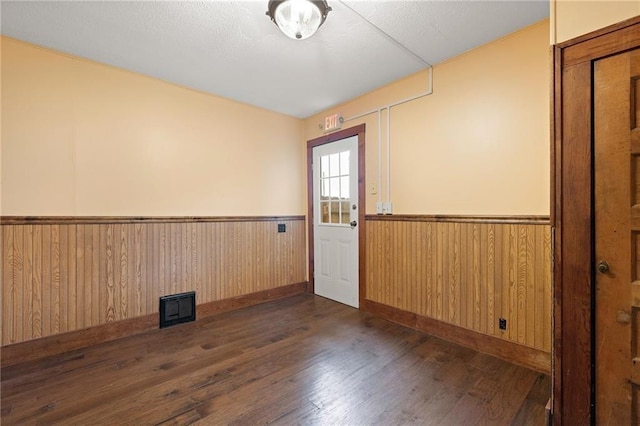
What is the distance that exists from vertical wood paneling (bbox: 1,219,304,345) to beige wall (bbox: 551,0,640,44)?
227 centimetres

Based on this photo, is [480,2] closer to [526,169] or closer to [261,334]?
[526,169]

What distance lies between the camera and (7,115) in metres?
2.20

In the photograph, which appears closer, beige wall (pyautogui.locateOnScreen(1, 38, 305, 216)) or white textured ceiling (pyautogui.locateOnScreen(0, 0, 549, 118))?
white textured ceiling (pyautogui.locateOnScreen(0, 0, 549, 118))

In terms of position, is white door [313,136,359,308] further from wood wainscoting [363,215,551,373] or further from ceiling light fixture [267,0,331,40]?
ceiling light fixture [267,0,331,40]

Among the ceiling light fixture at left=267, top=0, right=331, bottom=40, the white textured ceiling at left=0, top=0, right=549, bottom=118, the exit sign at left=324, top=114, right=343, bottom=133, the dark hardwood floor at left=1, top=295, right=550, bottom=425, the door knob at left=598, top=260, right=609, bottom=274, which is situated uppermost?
the white textured ceiling at left=0, top=0, right=549, bottom=118

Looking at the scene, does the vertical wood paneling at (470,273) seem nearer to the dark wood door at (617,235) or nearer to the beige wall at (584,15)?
the dark wood door at (617,235)

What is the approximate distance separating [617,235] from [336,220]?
2733 millimetres

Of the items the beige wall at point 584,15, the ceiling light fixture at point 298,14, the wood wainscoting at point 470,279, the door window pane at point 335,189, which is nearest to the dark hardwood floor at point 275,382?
the wood wainscoting at point 470,279

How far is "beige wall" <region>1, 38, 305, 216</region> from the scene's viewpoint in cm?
226

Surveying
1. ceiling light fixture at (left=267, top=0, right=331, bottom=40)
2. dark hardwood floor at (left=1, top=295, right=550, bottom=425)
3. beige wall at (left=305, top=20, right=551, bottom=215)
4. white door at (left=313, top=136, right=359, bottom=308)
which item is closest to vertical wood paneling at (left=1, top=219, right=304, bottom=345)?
dark hardwood floor at (left=1, top=295, right=550, bottom=425)

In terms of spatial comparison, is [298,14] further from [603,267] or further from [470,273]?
[470,273]

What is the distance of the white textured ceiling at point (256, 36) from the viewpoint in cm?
190

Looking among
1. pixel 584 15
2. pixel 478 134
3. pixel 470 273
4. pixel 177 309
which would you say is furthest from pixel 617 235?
pixel 177 309

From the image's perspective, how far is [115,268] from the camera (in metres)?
2.65
